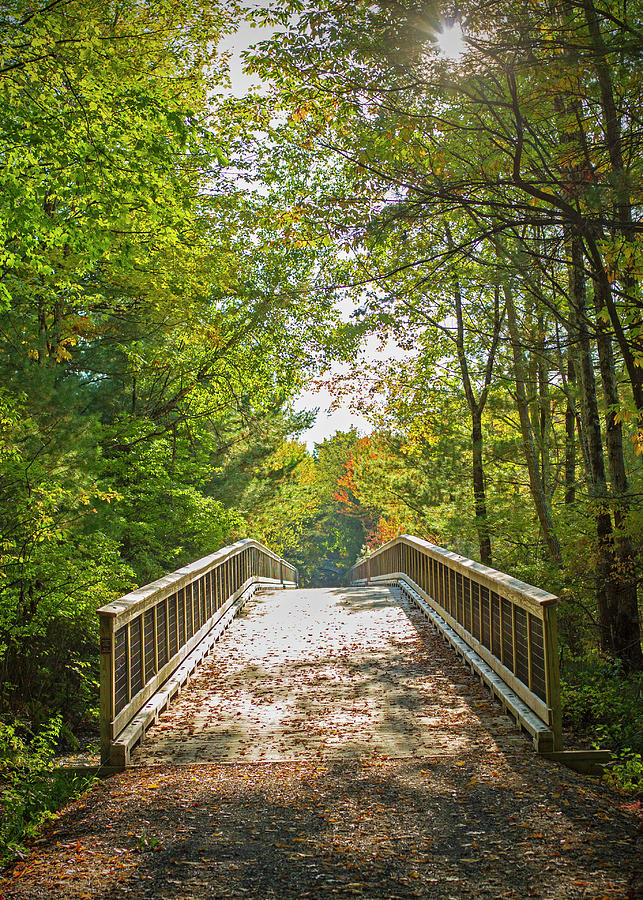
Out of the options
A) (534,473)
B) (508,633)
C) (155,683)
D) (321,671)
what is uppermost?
(534,473)

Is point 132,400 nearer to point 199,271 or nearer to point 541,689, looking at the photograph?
point 199,271

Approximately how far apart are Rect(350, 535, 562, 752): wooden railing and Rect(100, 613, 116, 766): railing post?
9.72 feet

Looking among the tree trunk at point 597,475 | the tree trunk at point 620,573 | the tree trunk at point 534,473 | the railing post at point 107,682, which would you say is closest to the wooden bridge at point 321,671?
the railing post at point 107,682

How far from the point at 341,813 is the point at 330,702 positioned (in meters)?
2.83

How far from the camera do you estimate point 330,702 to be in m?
6.79

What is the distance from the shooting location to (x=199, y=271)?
978cm

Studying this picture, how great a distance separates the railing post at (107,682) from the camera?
4871 mm

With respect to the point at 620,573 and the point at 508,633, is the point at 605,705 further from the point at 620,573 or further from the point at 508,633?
the point at 620,573

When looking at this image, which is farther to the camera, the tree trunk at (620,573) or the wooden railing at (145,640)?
the tree trunk at (620,573)

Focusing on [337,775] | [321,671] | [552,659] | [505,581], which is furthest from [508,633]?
[321,671]

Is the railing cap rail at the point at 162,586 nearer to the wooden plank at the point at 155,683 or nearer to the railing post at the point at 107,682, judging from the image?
the railing post at the point at 107,682

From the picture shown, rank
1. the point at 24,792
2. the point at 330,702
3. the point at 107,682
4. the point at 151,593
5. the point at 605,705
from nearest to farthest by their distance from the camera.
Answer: the point at 24,792
the point at 107,682
the point at 151,593
the point at 605,705
the point at 330,702

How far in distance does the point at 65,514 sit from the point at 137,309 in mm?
4267

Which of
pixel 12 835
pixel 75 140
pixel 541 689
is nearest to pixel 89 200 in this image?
pixel 75 140
